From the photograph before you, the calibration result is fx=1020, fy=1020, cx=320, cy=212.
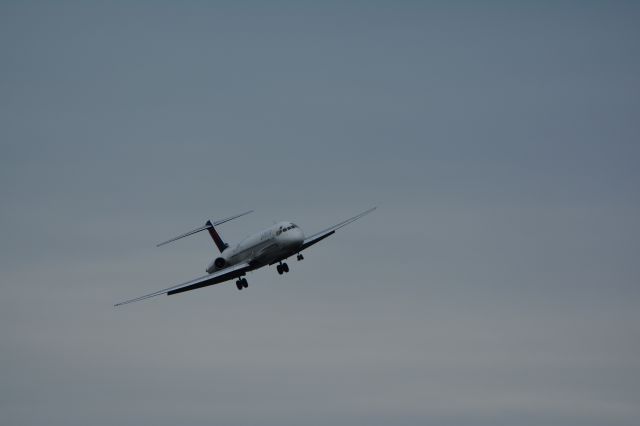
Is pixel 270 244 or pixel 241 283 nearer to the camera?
pixel 270 244

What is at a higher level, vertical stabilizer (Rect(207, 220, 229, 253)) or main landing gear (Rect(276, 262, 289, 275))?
vertical stabilizer (Rect(207, 220, 229, 253))

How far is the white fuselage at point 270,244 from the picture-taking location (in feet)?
324

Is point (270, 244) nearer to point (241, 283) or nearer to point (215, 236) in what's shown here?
point (241, 283)

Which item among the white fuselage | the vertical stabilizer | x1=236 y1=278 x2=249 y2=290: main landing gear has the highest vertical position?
the vertical stabilizer

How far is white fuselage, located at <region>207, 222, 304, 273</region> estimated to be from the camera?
98750 millimetres

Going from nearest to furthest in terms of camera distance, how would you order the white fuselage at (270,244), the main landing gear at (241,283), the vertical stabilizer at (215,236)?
1. the white fuselage at (270,244)
2. the main landing gear at (241,283)
3. the vertical stabilizer at (215,236)

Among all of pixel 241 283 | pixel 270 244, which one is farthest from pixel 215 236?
pixel 270 244

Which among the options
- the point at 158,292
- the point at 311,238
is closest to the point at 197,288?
the point at 158,292

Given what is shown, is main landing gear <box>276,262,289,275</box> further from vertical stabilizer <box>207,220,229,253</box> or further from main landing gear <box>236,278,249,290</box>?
vertical stabilizer <box>207,220,229,253</box>

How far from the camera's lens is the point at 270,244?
327 feet

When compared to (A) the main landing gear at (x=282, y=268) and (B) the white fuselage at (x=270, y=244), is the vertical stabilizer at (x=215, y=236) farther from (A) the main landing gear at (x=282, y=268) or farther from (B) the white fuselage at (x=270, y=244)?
(A) the main landing gear at (x=282, y=268)

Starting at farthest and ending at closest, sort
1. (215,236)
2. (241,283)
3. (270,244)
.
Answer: (215,236) → (241,283) → (270,244)

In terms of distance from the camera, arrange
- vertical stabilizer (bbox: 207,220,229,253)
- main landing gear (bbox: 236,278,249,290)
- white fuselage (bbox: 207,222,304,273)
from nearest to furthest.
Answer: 1. white fuselage (bbox: 207,222,304,273)
2. main landing gear (bbox: 236,278,249,290)
3. vertical stabilizer (bbox: 207,220,229,253)

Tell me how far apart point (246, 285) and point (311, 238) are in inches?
338
